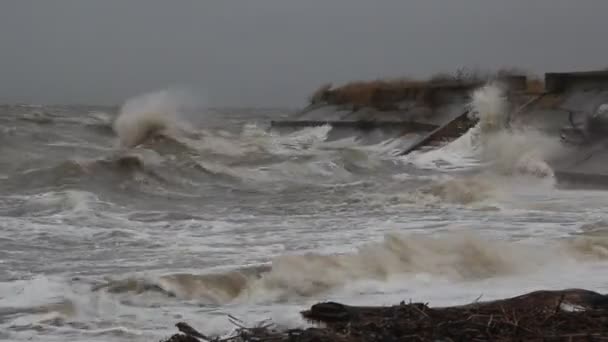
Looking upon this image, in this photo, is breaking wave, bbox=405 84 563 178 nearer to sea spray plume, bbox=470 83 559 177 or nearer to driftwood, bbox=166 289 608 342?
sea spray plume, bbox=470 83 559 177

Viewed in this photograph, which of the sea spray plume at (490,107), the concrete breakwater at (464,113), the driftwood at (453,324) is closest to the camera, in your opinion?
the driftwood at (453,324)

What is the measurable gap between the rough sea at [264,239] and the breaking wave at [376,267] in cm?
2

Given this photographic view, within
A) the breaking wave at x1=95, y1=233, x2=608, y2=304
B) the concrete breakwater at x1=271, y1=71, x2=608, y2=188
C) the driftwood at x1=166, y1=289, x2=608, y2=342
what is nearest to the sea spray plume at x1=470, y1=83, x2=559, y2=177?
the concrete breakwater at x1=271, y1=71, x2=608, y2=188

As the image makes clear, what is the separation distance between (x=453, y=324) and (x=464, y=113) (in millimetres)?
21837

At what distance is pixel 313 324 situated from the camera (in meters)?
5.00

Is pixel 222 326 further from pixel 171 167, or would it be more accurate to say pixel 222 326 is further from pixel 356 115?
Result: pixel 356 115

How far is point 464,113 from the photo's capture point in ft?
84.4

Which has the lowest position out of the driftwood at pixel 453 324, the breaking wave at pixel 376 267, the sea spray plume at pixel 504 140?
the driftwood at pixel 453 324

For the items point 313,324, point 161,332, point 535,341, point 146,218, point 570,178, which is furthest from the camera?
point 570,178

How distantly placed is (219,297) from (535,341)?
9.67ft

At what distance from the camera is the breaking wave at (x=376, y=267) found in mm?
6645

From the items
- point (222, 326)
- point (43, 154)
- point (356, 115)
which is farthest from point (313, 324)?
point (356, 115)

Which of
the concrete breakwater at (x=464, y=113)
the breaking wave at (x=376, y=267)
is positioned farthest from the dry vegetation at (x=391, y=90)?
the breaking wave at (x=376, y=267)

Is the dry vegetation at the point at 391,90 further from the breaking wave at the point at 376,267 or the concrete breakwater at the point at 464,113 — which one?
the breaking wave at the point at 376,267
